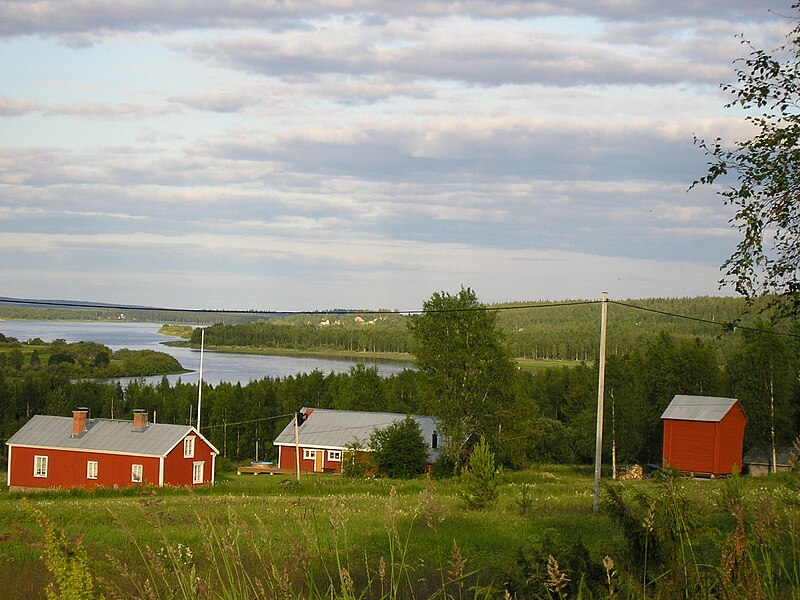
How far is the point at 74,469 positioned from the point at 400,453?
1441 centimetres

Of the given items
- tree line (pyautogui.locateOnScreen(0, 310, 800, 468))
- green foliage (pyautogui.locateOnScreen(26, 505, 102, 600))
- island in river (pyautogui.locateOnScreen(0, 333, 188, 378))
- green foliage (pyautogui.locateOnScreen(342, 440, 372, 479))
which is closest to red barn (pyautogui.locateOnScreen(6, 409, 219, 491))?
green foliage (pyautogui.locateOnScreen(342, 440, 372, 479))

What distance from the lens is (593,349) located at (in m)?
119

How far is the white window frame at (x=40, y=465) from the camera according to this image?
39.0m

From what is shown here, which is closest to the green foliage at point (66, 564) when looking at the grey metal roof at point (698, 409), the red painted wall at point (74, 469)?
the red painted wall at point (74, 469)

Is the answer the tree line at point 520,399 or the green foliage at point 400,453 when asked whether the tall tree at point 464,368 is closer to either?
the tree line at point 520,399

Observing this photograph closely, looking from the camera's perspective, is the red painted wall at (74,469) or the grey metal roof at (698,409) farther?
the grey metal roof at (698,409)

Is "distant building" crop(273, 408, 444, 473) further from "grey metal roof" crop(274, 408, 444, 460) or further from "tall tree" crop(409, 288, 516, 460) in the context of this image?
"tall tree" crop(409, 288, 516, 460)

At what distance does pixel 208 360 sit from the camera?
125188 mm

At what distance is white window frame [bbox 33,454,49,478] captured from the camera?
128ft

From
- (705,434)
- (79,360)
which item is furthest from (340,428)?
(79,360)

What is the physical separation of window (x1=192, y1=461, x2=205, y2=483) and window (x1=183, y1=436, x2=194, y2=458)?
661mm

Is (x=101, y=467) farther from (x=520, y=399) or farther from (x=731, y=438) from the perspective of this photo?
(x=731, y=438)

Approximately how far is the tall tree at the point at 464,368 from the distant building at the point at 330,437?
10.9 feet

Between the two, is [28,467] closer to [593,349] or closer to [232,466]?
[232,466]
